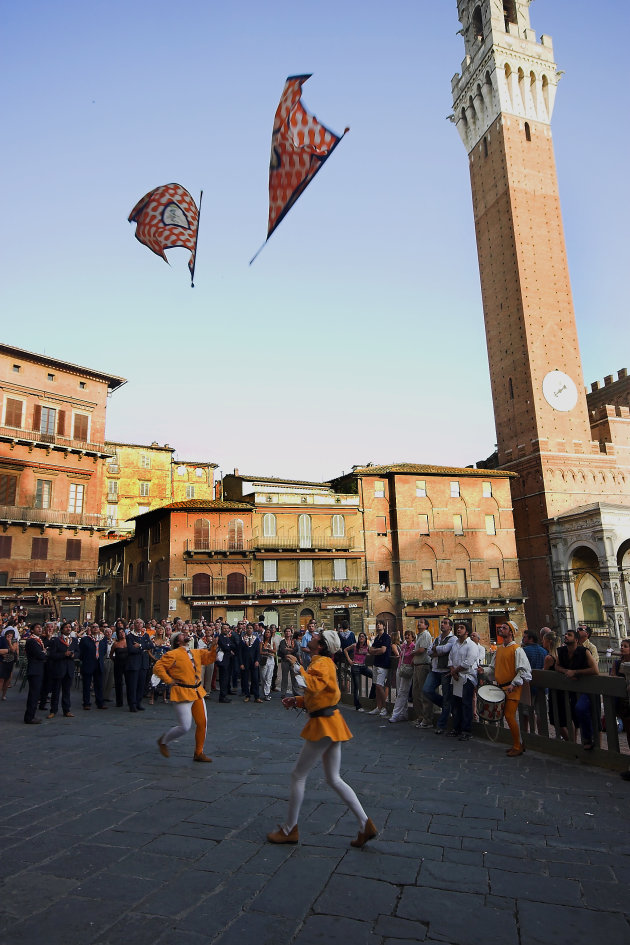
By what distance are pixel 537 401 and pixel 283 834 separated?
41916 millimetres

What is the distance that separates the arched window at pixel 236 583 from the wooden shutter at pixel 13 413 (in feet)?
48.0

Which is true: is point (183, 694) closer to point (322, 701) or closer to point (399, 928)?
point (322, 701)

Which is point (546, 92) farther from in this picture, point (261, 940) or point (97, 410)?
point (261, 940)

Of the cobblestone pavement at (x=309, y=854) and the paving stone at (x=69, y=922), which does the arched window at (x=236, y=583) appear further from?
the paving stone at (x=69, y=922)

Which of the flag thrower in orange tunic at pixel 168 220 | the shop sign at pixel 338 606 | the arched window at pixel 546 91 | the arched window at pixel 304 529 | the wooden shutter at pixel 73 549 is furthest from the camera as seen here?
the arched window at pixel 546 91

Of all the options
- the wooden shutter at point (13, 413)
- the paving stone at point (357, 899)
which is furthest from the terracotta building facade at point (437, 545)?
the paving stone at point (357, 899)

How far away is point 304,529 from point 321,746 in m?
34.1

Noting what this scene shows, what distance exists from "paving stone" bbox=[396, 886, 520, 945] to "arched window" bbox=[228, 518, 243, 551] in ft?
110

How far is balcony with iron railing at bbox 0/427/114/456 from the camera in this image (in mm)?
31719

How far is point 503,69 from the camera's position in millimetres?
47156

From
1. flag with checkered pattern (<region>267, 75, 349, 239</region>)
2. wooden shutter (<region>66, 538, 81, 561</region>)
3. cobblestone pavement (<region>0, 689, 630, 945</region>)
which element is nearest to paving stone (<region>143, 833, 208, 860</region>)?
cobblestone pavement (<region>0, 689, 630, 945</region>)

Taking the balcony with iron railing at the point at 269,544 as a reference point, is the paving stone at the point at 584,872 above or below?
below

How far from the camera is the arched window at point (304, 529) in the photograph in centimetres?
3862

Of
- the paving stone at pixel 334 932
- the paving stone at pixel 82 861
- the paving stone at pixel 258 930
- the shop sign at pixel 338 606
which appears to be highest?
the shop sign at pixel 338 606
